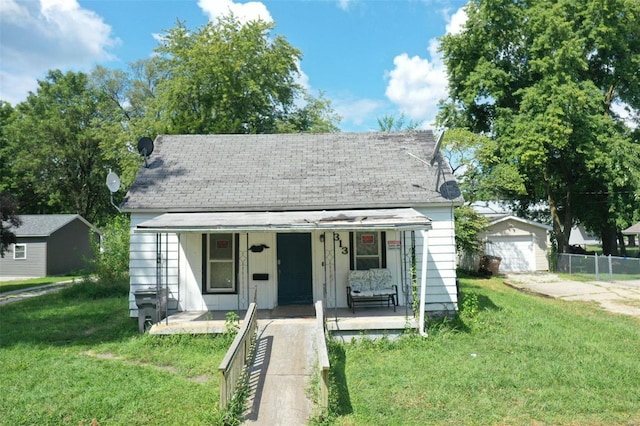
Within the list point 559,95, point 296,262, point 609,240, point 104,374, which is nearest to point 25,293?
point 296,262

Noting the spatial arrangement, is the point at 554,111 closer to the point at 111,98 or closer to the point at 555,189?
the point at 555,189

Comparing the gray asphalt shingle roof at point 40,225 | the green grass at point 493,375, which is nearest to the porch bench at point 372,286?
the green grass at point 493,375

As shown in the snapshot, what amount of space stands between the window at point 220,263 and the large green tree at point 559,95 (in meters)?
17.1

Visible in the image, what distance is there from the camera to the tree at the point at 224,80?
1028 inches

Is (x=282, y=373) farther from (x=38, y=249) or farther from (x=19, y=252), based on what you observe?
(x=19, y=252)

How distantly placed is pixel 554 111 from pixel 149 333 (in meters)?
21.0

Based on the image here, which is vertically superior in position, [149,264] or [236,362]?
[149,264]

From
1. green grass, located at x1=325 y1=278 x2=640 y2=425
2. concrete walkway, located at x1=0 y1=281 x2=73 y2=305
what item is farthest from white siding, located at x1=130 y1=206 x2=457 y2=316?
concrete walkway, located at x1=0 y1=281 x2=73 y2=305

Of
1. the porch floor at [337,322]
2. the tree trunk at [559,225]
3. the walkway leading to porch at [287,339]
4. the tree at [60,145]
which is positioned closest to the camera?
the walkway leading to porch at [287,339]

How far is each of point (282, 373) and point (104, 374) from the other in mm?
2740

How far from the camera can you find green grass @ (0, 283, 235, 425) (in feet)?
17.3

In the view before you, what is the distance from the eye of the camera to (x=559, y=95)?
70.3 feet

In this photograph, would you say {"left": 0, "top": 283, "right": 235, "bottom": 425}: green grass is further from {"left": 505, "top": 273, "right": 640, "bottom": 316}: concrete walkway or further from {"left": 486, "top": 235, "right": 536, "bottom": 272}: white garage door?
{"left": 486, "top": 235, "right": 536, "bottom": 272}: white garage door

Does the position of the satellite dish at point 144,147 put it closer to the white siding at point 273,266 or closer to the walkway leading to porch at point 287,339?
the white siding at point 273,266
